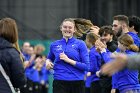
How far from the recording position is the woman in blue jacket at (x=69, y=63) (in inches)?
414

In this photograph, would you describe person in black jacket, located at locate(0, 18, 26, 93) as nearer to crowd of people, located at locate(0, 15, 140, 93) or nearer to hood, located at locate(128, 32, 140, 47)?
crowd of people, located at locate(0, 15, 140, 93)

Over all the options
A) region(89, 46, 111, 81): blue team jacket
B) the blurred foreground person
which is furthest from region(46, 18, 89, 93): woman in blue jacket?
the blurred foreground person

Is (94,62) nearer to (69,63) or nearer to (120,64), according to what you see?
(69,63)

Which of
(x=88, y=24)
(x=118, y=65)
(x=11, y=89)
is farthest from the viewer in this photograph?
(x=88, y=24)

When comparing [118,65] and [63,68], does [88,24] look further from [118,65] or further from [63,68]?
[118,65]

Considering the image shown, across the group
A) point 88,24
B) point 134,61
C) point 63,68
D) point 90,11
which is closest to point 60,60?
point 63,68

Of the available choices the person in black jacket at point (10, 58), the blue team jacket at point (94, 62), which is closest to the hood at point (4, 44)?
the person in black jacket at point (10, 58)

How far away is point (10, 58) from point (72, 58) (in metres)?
2.16

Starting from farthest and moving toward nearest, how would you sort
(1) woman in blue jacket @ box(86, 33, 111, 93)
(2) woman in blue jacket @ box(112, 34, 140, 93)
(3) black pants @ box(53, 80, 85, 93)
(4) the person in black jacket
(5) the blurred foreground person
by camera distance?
(1) woman in blue jacket @ box(86, 33, 111, 93) < (3) black pants @ box(53, 80, 85, 93) < (2) woman in blue jacket @ box(112, 34, 140, 93) < (4) the person in black jacket < (5) the blurred foreground person

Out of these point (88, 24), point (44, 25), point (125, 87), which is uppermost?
point (88, 24)

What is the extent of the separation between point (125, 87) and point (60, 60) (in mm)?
1315

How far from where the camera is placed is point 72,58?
10570 millimetres

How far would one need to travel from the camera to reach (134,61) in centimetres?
562

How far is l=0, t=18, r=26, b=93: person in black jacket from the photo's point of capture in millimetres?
8570
